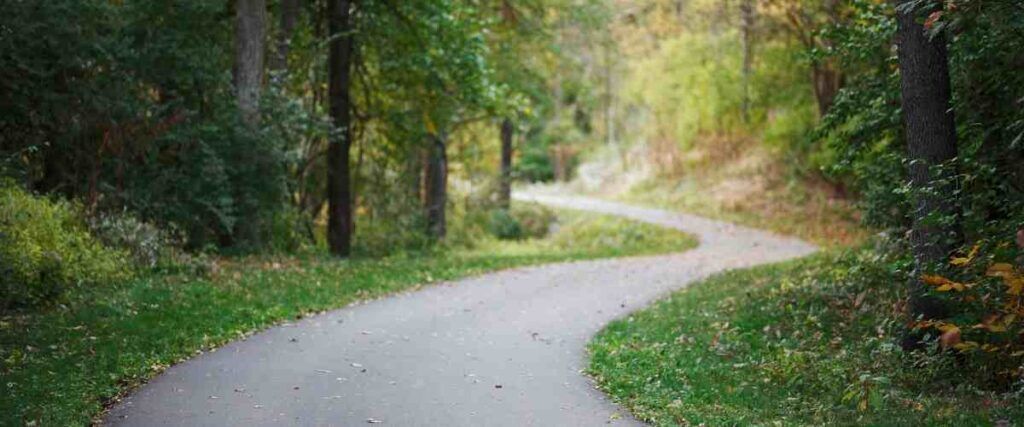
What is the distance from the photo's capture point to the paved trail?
843 centimetres

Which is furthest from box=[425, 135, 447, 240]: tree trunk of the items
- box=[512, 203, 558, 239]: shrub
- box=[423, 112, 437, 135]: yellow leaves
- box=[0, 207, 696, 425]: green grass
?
box=[0, 207, 696, 425]: green grass

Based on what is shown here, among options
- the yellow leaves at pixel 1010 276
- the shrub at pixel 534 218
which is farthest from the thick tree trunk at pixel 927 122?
the shrub at pixel 534 218

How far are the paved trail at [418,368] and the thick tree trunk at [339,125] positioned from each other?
4.73 m

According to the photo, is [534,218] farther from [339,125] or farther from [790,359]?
[790,359]

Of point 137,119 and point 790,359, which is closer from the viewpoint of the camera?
point 790,359

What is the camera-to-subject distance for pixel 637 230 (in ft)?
99.7

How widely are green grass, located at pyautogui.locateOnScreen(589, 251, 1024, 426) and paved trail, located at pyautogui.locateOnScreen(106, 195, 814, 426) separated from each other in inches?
21.4

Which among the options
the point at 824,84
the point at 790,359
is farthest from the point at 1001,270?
the point at 824,84

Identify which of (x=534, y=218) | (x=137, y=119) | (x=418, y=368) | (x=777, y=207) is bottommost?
(x=418, y=368)

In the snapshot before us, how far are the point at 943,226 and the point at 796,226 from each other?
19173 mm

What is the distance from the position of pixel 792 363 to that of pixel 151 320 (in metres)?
7.58

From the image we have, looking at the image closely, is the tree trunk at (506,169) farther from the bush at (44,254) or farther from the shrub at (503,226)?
the bush at (44,254)

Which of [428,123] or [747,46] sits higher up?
[747,46]

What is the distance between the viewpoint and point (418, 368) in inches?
408
